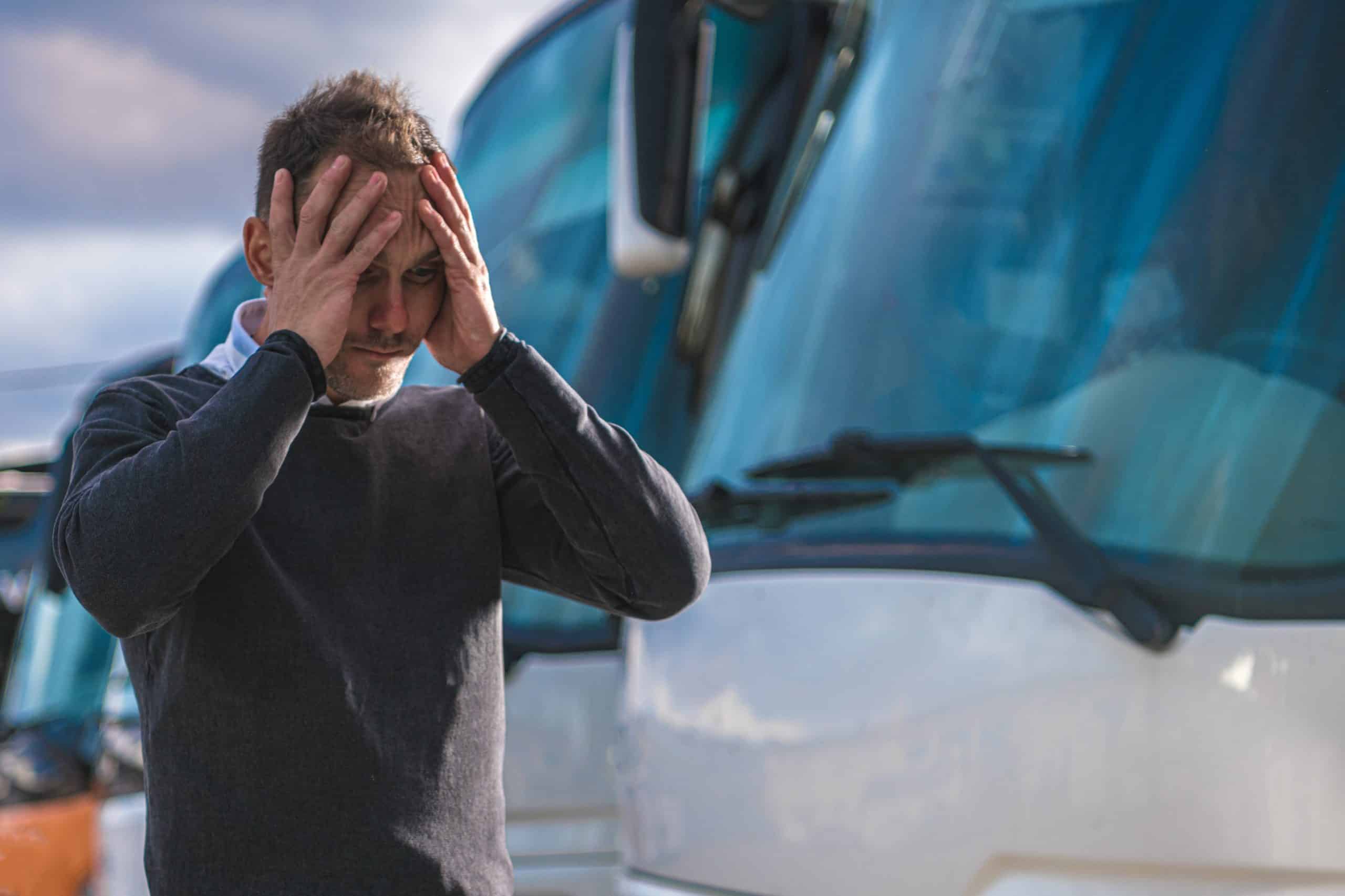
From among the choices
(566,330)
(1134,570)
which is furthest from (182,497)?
(566,330)

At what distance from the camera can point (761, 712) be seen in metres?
2.36

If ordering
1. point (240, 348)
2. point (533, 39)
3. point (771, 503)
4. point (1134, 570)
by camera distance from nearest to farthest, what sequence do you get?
point (240, 348) < point (1134, 570) < point (771, 503) < point (533, 39)

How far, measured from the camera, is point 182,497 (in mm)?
1336

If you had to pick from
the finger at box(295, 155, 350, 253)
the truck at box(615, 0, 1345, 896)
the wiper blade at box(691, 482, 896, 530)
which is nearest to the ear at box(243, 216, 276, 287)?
the finger at box(295, 155, 350, 253)

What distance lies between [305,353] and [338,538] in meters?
0.19

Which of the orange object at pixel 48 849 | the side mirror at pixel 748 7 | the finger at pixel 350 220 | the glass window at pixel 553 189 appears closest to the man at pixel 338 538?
the finger at pixel 350 220

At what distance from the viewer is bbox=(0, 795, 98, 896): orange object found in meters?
4.71

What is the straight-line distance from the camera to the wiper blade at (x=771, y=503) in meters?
2.55

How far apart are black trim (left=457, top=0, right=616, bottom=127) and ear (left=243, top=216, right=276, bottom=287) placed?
3.13m

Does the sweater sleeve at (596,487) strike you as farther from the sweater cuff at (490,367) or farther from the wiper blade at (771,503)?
the wiper blade at (771,503)

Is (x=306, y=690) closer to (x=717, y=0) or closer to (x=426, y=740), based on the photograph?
(x=426, y=740)

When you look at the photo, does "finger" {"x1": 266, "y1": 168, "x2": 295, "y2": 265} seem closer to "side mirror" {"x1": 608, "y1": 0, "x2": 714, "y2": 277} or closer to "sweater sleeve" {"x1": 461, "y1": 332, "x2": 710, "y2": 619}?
"sweater sleeve" {"x1": 461, "y1": 332, "x2": 710, "y2": 619}

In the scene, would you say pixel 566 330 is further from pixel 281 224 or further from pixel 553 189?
pixel 281 224

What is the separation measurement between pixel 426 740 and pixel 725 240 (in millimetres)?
2381
